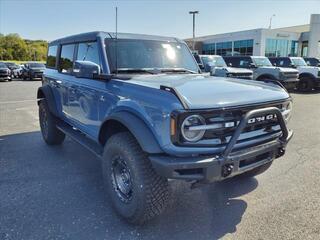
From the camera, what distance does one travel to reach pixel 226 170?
274 cm

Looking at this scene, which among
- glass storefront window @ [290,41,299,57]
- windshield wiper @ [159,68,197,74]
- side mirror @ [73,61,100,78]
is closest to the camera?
side mirror @ [73,61,100,78]

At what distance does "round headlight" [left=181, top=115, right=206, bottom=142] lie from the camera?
2.69m

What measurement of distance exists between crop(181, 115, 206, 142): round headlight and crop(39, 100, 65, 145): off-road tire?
3.71m

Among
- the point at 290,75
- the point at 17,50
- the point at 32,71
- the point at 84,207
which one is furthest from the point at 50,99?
the point at 17,50

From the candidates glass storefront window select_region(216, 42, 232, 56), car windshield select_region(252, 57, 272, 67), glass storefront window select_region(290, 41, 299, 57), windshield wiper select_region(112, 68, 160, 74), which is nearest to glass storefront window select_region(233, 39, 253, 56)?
glass storefront window select_region(216, 42, 232, 56)

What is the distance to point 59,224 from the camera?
124 inches

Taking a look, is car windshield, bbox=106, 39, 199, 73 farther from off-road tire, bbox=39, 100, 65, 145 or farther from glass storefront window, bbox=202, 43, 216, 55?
glass storefront window, bbox=202, 43, 216, 55

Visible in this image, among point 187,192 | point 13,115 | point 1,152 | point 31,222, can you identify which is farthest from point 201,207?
point 13,115

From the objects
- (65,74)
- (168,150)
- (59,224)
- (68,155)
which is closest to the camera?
(168,150)

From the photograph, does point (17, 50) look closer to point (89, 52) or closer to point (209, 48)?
point (209, 48)

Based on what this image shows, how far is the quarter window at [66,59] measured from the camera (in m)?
4.99

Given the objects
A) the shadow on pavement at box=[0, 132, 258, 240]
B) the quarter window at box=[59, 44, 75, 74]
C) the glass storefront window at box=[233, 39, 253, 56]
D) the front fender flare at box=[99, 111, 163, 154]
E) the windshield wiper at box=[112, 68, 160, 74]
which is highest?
the glass storefront window at box=[233, 39, 253, 56]

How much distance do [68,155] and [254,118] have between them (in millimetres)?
3604

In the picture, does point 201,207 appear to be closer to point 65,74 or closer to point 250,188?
point 250,188
